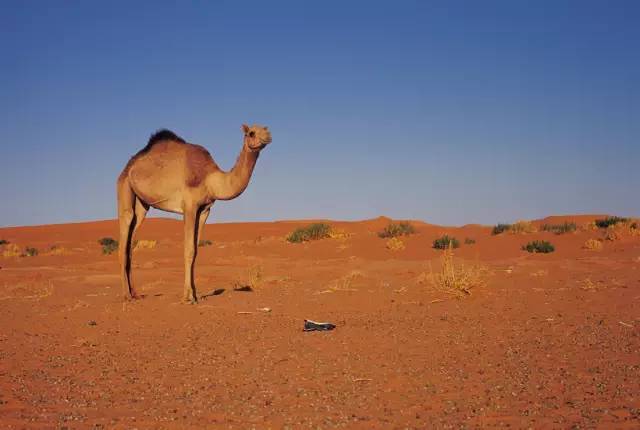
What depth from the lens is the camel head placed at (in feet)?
36.6

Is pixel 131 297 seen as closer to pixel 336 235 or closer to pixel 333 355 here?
pixel 333 355

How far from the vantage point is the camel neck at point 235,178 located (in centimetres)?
1152

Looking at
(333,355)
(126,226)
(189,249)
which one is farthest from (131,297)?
(333,355)

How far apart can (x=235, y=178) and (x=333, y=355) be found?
5.13 meters

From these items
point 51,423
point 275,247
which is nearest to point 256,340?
point 51,423

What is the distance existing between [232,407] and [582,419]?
280 cm

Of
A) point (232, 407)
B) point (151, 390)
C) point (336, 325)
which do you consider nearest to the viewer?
point (232, 407)

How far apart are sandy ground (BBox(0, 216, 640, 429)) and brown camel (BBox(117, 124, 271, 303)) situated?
1.18 metres

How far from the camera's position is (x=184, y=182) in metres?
11.9

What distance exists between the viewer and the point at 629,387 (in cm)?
567

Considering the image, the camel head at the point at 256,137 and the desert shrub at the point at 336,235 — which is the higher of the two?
the camel head at the point at 256,137

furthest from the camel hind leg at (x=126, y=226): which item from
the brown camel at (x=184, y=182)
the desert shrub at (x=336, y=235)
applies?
the desert shrub at (x=336, y=235)

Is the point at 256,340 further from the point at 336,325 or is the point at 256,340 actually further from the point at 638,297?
the point at 638,297

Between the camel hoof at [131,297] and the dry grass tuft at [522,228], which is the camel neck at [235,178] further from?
the dry grass tuft at [522,228]
